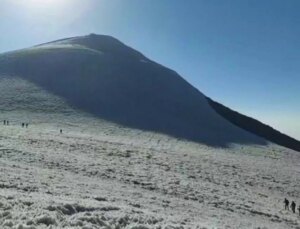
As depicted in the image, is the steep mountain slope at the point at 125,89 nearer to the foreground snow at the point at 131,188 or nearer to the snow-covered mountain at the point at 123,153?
the snow-covered mountain at the point at 123,153

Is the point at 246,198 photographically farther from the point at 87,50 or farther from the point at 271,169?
the point at 87,50

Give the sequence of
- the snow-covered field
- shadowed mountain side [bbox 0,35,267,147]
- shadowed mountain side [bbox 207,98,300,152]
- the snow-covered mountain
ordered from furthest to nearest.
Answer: shadowed mountain side [bbox 207,98,300,152]
shadowed mountain side [bbox 0,35,267,147]
the snow-covered mountain
the snow-covered field

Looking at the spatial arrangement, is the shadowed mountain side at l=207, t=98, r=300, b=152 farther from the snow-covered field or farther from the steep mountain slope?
the snow-covered field

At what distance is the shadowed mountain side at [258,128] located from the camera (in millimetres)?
110744

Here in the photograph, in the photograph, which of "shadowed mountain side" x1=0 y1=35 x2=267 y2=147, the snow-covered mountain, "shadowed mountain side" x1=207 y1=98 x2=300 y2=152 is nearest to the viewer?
the snow-covered mountain

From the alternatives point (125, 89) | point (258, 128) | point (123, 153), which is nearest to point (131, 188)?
point (123, 153)

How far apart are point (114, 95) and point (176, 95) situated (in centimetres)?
2014

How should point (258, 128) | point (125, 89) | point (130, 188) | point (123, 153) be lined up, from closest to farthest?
point (130, 188), point (123, 153), point (125, 89), point (258, 128)

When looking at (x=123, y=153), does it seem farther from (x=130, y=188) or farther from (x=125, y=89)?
(x=125, y=89)

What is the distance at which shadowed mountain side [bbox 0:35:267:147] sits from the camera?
288ft

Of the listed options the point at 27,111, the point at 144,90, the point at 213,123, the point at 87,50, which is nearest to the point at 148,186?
the point at 27,111

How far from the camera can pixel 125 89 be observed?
10719 cm

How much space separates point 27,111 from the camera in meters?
77.8

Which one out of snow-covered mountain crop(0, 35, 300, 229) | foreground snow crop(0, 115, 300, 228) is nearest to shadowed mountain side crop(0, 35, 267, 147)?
snow-covered mountain crop(0, 35, 300, 229)
